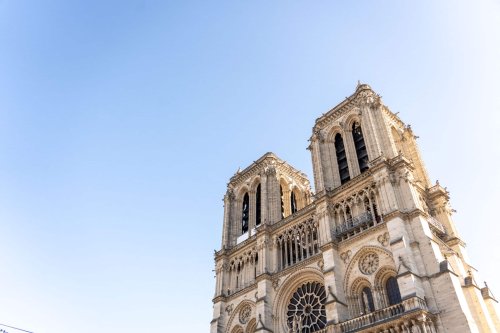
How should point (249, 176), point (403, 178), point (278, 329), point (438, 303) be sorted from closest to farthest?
point (438, 303), point (403, 178), point (278, 329), point (249, 176)

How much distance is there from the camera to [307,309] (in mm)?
29016

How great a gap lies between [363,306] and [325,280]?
2.83m

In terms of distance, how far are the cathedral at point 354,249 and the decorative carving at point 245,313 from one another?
0.41 ft

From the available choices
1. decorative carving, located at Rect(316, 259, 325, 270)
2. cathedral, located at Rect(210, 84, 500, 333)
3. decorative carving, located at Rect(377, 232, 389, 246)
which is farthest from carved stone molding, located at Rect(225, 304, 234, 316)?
decorative carving, located at Rect(377, 232, 389, 246)

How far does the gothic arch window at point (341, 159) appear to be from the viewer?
112 ft

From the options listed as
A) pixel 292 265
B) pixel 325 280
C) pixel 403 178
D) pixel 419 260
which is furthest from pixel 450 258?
pixel 292 265

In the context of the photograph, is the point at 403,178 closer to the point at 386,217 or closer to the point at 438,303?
the point at 386,217

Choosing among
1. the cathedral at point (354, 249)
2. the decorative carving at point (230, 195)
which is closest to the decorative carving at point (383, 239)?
the cathedral at point (354, 249)

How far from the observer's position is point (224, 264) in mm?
37062

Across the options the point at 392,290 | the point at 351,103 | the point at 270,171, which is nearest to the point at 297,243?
the point at 392,290

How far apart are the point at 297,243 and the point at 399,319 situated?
12.1 meters

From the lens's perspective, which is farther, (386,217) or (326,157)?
(326,157)

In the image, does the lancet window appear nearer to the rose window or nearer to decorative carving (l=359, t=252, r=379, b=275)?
the rose window

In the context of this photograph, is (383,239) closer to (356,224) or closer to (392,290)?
(356,224)
